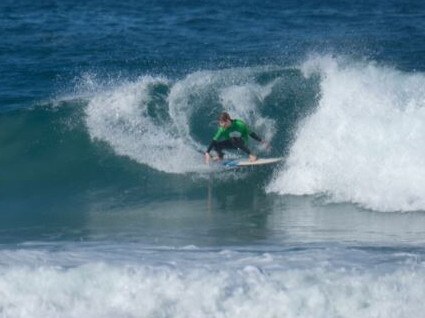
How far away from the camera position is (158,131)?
2088cm

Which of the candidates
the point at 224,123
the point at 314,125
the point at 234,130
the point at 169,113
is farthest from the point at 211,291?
the point at 169,113

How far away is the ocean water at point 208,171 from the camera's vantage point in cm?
1184

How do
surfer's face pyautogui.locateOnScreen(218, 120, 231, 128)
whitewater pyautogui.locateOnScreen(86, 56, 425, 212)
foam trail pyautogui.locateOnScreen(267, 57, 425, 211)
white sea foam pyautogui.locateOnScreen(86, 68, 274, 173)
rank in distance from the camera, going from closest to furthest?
foam trail pyautogui.locateOnScreen(267, 57, 425, 211)
whitewater pyautogui.locateOnScreen(86, 56, 425, 212)
surfer's face pyautogui.locateOnScreen(218, 120, 231, 128)
white sea foam pyautogui.locateOnScreen(86, 68, 274, 173)

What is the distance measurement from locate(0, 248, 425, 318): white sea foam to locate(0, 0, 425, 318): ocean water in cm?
2

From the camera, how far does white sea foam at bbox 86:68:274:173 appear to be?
A: 20.0 meters

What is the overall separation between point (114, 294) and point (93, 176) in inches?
311

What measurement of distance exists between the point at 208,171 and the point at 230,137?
832mm

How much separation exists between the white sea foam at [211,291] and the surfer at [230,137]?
20.4 feet

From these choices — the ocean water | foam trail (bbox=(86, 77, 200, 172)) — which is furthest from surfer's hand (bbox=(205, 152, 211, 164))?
foam trail (bbox=(86, 77, 200, 172))

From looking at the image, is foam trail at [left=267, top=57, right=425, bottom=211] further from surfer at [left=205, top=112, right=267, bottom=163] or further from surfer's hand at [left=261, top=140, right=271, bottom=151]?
surfer at [left=205, top=112, right=267, bottom=163]

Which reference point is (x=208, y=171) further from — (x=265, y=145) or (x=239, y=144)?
(x=265, y=145)

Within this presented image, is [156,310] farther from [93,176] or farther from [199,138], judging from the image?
[199,138]

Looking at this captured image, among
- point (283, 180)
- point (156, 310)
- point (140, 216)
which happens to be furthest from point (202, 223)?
point (156, 310)

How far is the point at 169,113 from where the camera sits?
2164 cm
